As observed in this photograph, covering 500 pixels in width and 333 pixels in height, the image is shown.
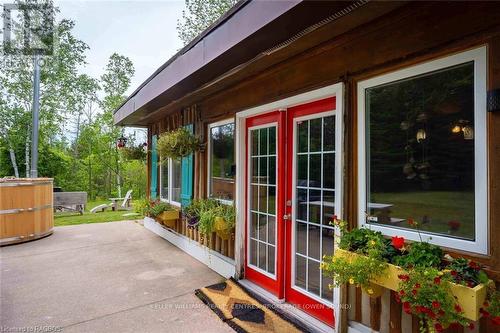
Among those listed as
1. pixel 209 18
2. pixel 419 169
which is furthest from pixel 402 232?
pixel 209 18

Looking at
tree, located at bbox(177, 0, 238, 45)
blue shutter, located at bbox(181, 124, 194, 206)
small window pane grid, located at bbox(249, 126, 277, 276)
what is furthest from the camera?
tree, located at bbox(177, 0, 238, 45)

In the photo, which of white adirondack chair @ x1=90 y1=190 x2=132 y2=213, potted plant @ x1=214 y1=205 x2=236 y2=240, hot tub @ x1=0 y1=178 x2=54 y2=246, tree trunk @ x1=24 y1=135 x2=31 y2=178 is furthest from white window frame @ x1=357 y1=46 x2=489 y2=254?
tree trunk @ x1=24 y1=135 x2=31 y2=178

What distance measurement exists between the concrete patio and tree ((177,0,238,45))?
8.81 metres

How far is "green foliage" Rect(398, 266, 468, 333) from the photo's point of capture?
1.38 metres

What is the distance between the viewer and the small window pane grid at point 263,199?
3.10 m

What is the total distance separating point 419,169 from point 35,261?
5179mm

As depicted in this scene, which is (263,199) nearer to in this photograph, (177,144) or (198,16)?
(177,144)

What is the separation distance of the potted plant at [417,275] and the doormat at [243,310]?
34.2 inches

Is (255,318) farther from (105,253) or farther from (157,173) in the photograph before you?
(157,173)

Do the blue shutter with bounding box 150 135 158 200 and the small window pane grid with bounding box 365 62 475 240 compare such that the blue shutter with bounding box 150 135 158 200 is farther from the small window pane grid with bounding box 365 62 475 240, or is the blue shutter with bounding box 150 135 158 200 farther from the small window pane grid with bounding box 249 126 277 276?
the small window pane grid with bounding box 365 62 475 240

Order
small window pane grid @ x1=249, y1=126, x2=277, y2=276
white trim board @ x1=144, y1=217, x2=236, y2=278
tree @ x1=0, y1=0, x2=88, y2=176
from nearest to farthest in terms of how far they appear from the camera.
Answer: small window pane grid @ x1=249, y1=126, x2=277, y2=276
white trim board @ x1=144, y1=217, x2=236, y2=278
tree @ x1=0, y1=0, x2=88, y2=176

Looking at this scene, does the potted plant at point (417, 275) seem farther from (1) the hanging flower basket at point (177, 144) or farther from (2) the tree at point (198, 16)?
(2) the tree at point (198, 16)

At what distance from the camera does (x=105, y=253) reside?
4.63 metres

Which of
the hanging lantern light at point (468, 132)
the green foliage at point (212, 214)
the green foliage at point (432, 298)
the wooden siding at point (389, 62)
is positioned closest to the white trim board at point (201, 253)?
the green foliage at point (212, 214)
